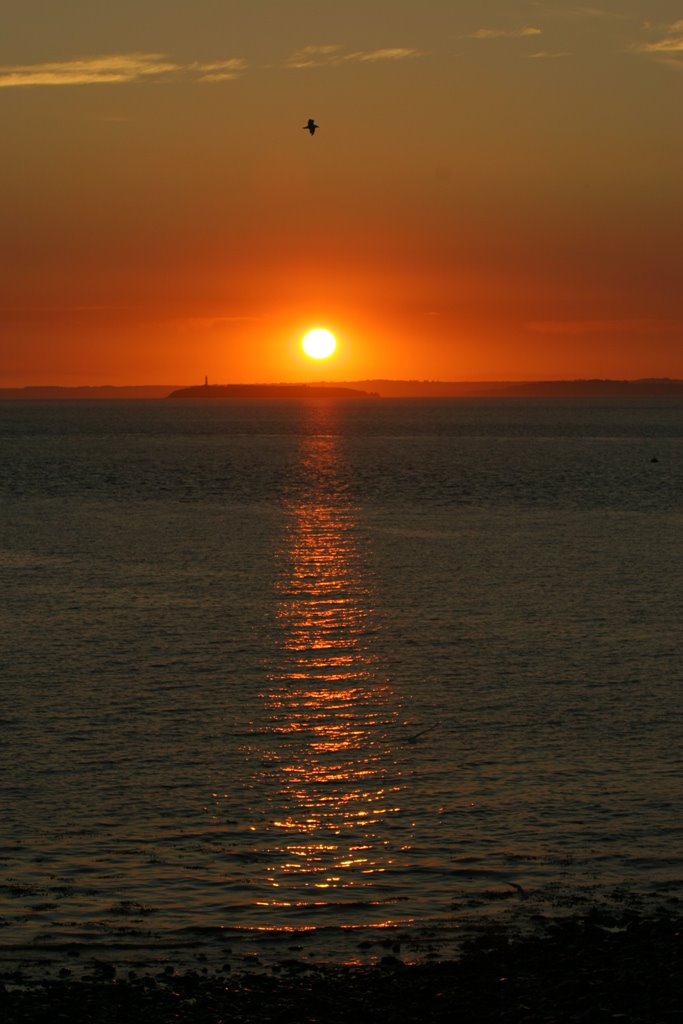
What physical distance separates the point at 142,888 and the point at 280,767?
24.9 feet

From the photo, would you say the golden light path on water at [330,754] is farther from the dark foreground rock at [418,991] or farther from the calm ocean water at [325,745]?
the dark foreground rock at [418,991]

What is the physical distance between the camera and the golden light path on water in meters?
22.8

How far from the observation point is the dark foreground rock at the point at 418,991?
16938 millimetres

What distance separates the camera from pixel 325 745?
31.2 metres

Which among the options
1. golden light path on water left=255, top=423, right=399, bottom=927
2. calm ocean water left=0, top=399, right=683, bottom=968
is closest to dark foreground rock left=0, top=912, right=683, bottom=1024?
calm ocean water left=0, top=399, right=683, bottom=968

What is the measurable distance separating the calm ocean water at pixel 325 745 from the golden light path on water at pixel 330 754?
0.27ft

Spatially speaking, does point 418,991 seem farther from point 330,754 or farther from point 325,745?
point 325,745

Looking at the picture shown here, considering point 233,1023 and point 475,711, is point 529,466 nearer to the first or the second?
point 475,711

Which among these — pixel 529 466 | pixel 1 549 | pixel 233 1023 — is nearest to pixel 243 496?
pixel 1 549

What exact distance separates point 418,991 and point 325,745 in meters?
13.6

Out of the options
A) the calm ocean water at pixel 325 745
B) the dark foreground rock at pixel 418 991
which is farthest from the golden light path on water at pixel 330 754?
the dark foreground rock at pixel 418 991

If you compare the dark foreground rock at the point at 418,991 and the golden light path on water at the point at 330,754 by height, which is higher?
the golden light path on water at the point at 330,754

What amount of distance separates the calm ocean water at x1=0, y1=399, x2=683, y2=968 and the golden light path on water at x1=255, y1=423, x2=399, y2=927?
8 cm

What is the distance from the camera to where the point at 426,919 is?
20797 mm
